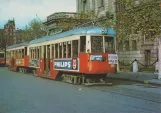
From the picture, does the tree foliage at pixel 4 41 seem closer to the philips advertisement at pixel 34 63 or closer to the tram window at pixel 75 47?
the philips advertisement at pixel 34 63

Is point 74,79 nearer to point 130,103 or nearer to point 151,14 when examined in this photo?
point 151,14

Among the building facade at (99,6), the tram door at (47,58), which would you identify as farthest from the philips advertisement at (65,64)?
the building facade at (99,6)

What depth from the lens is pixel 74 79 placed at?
20953mm

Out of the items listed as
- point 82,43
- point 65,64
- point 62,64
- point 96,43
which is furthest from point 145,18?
point 62,64

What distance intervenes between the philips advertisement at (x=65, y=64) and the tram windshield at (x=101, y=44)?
1497 mm

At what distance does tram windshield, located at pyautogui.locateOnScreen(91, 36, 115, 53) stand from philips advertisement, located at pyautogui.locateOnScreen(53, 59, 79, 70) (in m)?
1.50

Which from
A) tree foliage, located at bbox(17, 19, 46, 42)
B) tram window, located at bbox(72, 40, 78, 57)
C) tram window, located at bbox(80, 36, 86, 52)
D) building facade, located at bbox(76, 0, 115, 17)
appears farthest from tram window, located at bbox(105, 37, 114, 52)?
tree foliage, located at bbox(17, 19, 46, 42)

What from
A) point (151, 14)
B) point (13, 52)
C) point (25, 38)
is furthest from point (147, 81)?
point (25, 38)

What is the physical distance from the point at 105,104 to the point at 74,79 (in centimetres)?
892

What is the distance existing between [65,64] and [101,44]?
10.4ft

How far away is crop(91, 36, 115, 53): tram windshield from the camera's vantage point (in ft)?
64.8

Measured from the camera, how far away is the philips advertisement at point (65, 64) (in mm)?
20703

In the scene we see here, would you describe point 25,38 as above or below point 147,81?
above

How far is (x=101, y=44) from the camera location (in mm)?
19922
